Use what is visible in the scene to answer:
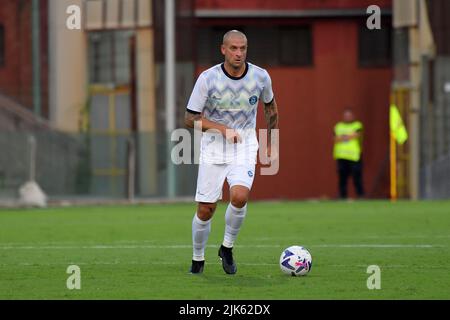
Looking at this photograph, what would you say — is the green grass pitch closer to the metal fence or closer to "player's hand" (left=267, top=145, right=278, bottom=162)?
"player's hand" (left=267, top=145, right=278, bottom=162)

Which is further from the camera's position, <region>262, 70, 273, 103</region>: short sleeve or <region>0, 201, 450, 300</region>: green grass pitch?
<region>262, 70, 273, 103</region>: short sleeve

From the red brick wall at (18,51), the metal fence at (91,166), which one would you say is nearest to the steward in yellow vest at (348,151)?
the metal fence at (91,166)

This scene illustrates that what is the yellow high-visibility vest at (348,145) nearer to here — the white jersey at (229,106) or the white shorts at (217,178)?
the white jersey at (229,106)

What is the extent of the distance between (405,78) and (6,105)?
33.9ft

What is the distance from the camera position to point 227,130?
12703mm

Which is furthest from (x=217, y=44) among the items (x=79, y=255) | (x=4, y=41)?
(x=79, y=255)

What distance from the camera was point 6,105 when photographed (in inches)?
1375

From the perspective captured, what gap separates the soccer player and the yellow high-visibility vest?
56.1 feet

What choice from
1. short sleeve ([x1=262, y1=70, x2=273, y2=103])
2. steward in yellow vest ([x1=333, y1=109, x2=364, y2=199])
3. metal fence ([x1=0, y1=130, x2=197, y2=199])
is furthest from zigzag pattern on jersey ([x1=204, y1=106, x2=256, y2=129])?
steward in yellow vest ([x1=333, y1=109, x2=364, y2=199])

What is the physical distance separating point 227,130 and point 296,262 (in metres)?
1.39

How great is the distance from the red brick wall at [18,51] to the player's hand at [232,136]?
76.6ft

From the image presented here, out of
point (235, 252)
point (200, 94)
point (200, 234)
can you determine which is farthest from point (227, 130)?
point (235, 252)

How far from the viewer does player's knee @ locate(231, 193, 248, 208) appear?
1276 cm

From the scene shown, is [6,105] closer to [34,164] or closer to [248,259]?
[34,164]
